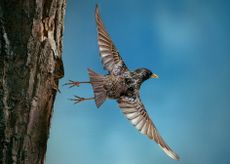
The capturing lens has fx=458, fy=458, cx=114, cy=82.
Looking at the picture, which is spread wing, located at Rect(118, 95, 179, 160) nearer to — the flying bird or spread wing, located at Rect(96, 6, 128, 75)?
the flying bird

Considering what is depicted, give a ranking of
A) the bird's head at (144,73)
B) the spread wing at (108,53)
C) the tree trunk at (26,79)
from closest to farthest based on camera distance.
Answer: the tree trunk at (26,79), the spread wing at (108,53), the bird's head at (144,73)

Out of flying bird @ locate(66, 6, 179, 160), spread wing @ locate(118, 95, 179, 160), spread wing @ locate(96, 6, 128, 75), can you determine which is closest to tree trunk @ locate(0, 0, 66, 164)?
flying bird @ locate(66, 6, 179, 160)

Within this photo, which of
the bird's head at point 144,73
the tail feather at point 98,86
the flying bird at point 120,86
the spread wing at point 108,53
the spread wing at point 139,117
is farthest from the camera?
the bird's head at point 144,73

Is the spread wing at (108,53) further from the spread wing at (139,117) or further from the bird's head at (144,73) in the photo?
the spread wing at (139,117)

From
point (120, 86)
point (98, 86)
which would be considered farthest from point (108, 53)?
point (98, 86)

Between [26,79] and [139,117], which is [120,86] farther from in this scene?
[26,79]

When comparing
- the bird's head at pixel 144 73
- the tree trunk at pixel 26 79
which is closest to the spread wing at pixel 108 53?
the bird's head at pixel 144 73

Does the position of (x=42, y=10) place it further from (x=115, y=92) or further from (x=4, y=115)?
(x=115, y=92)
